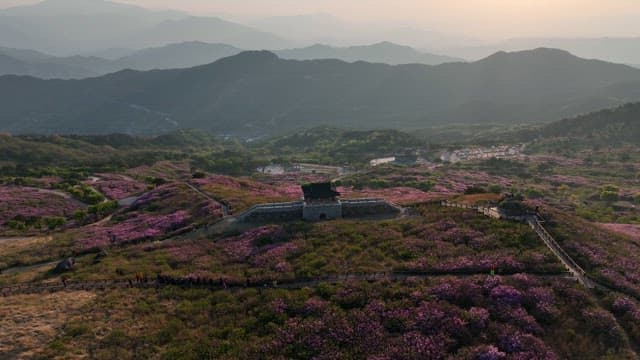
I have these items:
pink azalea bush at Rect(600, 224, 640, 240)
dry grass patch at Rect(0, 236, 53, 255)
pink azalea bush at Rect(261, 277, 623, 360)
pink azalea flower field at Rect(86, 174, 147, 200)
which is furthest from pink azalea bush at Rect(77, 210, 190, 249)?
pink azalea bush at Rect(600, 224, 640, 240)

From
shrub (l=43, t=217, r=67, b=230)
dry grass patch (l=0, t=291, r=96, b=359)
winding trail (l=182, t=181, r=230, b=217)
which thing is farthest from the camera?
shrub (l=43, t=217, r=67, b=230)

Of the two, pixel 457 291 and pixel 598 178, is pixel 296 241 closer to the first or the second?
pixel 457 291

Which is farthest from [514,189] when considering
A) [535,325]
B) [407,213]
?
[535,325]

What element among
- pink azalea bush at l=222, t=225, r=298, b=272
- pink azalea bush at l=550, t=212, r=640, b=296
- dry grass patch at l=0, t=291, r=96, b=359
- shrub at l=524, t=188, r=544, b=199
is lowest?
shrub at l=524, t=188, r=544, b=199

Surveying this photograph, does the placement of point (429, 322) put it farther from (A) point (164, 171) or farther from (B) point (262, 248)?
(A) point (164, 171)

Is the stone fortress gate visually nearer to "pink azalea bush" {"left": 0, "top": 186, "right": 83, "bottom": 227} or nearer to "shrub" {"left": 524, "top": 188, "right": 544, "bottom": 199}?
"pink azalea bush" {"left": 0, "top": 186, "right": 83, "bottom": 227}

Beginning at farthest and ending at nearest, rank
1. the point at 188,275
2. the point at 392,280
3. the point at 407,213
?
the point at 407,213 < the point at 188,275 < the point at 392,280

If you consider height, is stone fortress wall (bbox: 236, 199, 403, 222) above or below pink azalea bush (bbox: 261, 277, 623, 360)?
above

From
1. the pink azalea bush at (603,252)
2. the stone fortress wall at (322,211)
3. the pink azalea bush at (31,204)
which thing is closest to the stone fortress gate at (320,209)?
the stone fortress wall at (322,211)
